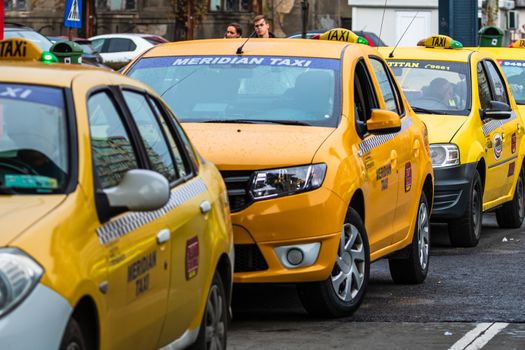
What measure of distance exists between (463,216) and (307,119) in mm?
3983

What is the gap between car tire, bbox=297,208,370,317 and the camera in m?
9.02

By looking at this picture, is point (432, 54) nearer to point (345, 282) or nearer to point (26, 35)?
point (345, 282)

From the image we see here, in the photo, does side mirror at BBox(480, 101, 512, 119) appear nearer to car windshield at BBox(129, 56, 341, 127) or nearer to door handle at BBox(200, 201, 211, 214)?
car windshield at BBox(129, 56, 341, 127)

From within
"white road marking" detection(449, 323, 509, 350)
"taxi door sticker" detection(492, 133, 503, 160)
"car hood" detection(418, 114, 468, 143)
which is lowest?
"taxi door sticker" detection(492, 133, 503, 160)

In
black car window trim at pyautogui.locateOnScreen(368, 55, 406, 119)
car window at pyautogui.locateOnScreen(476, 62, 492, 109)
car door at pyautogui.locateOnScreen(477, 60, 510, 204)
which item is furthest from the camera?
car window at pyautogui.locateOnScreen(476, 62, 492, 109)

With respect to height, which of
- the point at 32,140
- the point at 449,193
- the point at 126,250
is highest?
the point at 32,140

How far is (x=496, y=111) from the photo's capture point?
1388cm

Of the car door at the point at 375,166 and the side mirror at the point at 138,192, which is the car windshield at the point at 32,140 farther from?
the car door at the point at 375,166

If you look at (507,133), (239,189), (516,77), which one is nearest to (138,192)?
(239,189)

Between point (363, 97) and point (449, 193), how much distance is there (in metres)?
3.21

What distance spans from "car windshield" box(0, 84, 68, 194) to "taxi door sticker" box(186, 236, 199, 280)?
0.85 m

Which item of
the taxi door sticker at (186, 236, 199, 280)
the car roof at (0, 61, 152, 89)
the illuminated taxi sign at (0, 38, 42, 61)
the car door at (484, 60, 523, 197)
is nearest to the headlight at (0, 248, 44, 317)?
the car roof at (0, 61, 152, 89)

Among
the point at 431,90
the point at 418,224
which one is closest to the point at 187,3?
the point at 431,90

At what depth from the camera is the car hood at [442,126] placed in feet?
43.8
